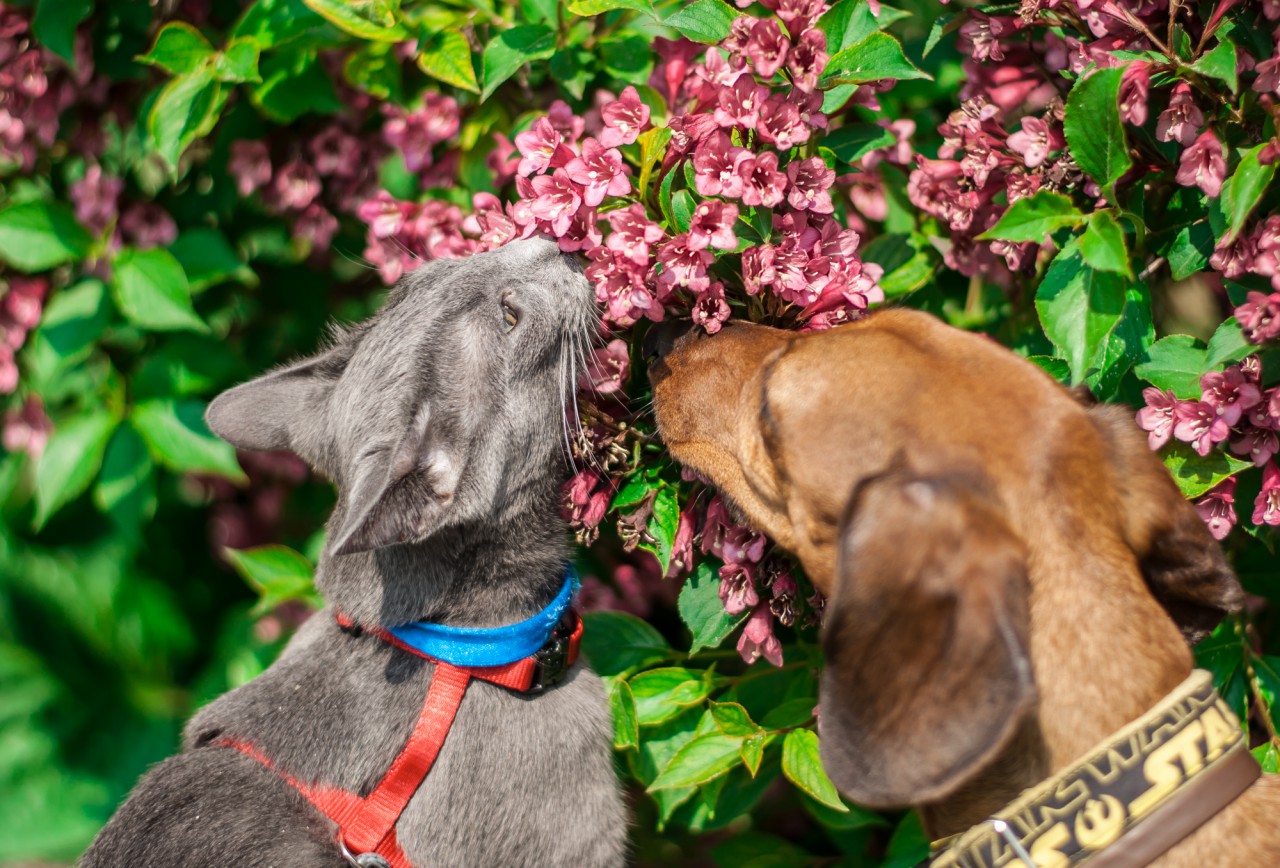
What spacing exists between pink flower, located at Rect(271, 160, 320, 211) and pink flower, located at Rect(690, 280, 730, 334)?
6.06 ft

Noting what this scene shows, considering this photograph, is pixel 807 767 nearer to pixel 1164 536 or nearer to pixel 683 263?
pixel 1164 536

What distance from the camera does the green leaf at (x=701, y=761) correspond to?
9.34 ft

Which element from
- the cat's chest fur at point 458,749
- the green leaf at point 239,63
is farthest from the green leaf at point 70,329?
the cat's chest fur at point 458,749

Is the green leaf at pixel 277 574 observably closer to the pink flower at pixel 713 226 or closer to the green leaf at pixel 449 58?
the green leaf at pixel 449 58

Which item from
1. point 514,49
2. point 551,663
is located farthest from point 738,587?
point 514,49

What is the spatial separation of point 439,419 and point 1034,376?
1.51 meters

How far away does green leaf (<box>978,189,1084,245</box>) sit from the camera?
2.54m

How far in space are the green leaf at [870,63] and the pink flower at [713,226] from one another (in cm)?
43

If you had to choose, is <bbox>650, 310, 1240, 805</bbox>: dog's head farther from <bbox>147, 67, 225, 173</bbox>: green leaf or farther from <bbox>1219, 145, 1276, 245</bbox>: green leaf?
<bbox>147, 67, 225, 173</bbox>: green leaf

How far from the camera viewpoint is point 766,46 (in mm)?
2596

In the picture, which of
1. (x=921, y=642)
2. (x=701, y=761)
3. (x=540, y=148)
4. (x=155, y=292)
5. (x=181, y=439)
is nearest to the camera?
(x=921, y=642)

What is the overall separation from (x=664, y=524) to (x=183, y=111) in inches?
75.7

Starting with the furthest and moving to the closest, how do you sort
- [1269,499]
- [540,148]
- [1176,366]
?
1. [540,148]
2. [1176,366]
3. [1269,499]

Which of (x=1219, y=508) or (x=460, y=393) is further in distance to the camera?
(x=460, y=393)
